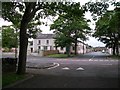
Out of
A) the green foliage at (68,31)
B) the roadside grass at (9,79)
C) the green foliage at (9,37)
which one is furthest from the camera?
the green foliage at (68,31)

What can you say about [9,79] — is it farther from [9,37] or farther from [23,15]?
[9,37]

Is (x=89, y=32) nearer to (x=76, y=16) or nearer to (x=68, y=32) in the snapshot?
(x=68, y=32)

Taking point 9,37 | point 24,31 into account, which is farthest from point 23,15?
point 9,37

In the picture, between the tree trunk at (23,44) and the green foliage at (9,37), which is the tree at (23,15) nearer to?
the tree trunk at (23,44)

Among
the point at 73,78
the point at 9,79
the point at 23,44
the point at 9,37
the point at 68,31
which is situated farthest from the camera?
the point at 68,31

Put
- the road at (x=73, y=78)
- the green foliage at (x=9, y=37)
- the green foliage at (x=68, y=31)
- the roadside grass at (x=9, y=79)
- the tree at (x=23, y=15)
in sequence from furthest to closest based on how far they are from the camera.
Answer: the green foliage at (x=68, y=31) → the green foliage at (x=9, y=37) → the tree at (x=23, y=15) → the roadside grass at (x=9, y=79) → the road at (x=73, y=78)

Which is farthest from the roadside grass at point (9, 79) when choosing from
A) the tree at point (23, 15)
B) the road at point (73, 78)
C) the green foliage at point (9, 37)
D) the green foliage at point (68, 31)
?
the green foliage at point (68, 31)

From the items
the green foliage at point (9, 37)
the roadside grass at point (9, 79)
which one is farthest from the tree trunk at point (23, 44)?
the green foliage at point (9, 37)

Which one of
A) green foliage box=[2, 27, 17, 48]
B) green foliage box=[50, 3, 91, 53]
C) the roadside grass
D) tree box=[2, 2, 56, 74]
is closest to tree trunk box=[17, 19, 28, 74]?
tree box=[2, 2, 56, 74]

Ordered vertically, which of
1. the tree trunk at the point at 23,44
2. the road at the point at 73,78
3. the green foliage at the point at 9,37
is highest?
the green foliage at the point at 9,37

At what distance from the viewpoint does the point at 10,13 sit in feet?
84.9

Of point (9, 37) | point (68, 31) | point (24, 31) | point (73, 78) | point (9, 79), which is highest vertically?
point (68, 31)

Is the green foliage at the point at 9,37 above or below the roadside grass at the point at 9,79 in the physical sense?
above

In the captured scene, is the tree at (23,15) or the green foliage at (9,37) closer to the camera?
the tree at (23,15)
